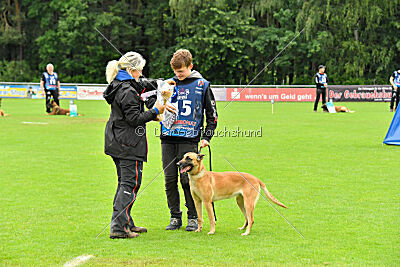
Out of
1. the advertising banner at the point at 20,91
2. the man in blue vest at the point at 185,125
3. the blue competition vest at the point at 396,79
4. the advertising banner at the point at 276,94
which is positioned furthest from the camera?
the advertising banner at the point at 20,91

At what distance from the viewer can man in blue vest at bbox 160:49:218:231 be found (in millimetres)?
6297

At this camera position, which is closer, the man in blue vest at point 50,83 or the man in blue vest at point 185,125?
the man in blue vest at point 185,125

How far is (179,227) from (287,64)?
43428 millimetres

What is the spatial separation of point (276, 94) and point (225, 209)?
3120 cm

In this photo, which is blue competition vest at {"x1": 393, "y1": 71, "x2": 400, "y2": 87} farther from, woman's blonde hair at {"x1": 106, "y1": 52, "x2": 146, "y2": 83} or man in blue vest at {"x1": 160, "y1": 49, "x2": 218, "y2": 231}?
woman's blonde hair at {"x1": 106, "y1": 52, "x2": 146, "y2": 83}

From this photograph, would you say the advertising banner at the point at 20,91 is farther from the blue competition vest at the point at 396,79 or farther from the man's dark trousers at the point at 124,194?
the man's dark trousers at the point at 124,194

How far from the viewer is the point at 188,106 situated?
20.7ft

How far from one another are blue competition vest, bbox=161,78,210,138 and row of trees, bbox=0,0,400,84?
39.0 meters

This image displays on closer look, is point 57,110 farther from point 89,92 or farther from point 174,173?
point 174,173

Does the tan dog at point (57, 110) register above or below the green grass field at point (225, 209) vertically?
above

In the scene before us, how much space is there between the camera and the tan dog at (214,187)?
6137 millimetres

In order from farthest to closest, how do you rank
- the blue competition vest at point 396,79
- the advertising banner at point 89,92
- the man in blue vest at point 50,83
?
the advertising banner at point 89,92, the blue competition vest at point 396,79, the man in blue vest at point 50,83

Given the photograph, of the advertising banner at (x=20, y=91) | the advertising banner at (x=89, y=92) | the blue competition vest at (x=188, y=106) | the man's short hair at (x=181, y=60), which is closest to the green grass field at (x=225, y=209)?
the blue competition vest at (x=188, y=106)

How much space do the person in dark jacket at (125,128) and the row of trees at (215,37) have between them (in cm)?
3941
